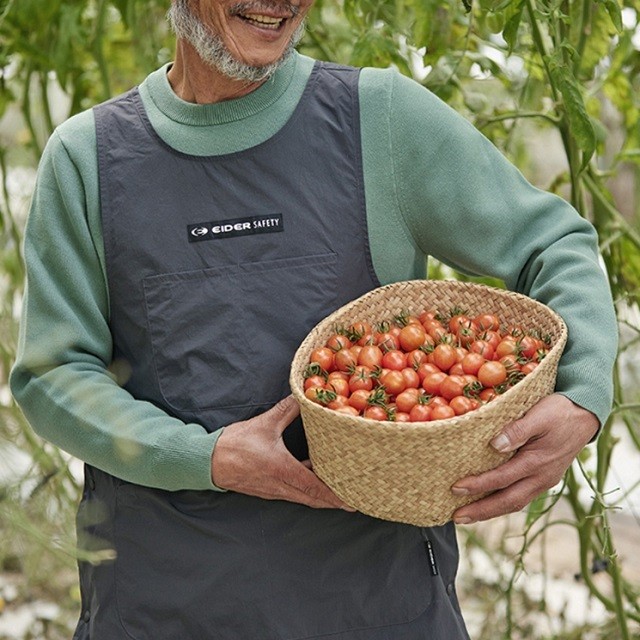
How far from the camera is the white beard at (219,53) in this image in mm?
1514

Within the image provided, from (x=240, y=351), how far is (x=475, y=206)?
36 centimetres

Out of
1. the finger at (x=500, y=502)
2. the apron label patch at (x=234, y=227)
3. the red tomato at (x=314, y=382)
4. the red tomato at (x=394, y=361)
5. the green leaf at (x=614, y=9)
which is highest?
the green leaf at (x=614, y=9)

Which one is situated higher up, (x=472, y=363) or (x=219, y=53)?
(x=219, y=53)

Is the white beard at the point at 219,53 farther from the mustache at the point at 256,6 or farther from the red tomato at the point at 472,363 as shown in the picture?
the red tomato at the point at 472,363

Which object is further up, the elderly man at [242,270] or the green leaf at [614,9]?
the green leaf at [614,9]

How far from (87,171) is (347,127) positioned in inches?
13.8

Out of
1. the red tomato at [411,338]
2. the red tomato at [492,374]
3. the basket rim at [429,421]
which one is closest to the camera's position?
the basket rim at [429,421]

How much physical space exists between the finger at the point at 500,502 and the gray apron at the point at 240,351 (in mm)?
191

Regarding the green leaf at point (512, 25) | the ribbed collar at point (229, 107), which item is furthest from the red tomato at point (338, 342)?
the green leaf at point (512, 25)

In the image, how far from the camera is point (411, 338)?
1.47 m

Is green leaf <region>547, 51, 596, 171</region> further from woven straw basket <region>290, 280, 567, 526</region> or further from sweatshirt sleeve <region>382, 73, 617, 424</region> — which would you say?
woven straw basket <region>290, 280, 567, 526</region>

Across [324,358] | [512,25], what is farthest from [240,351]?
[512,25]

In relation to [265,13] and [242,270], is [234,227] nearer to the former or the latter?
[242,270]

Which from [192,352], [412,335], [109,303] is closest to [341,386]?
[412,335]
